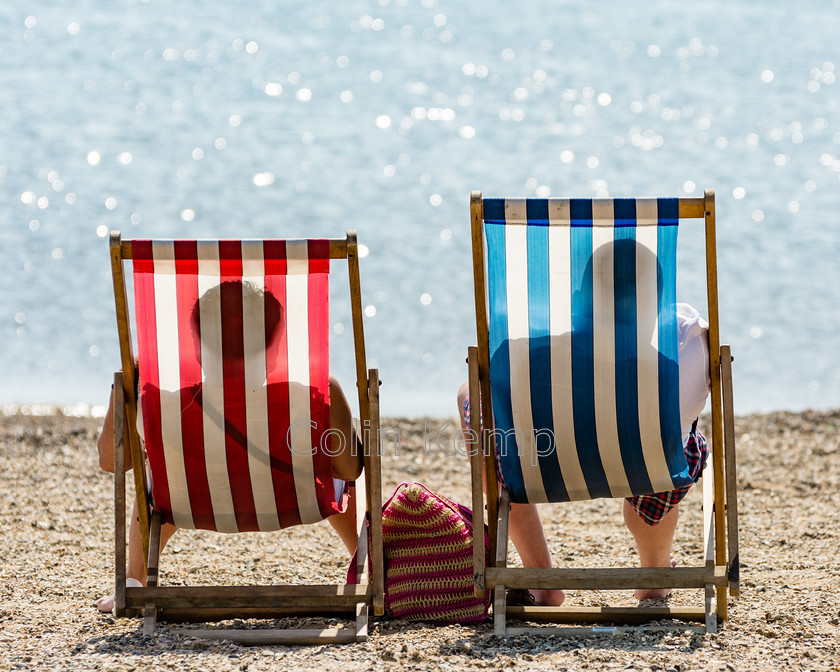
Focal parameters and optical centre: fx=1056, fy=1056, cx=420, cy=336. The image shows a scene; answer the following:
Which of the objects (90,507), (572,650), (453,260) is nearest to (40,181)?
(453,260)

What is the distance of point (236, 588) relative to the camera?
9.29 feet

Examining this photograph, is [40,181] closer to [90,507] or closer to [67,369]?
[67,369]

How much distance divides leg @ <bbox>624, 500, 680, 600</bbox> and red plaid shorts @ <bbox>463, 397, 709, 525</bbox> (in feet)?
0.10

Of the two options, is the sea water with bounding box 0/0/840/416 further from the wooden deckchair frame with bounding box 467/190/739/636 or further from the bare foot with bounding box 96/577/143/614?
the wooden deckchair frame with bounding box 467/190/739/636

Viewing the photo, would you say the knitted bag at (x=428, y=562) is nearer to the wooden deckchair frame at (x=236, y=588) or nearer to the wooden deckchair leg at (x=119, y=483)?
the wooden deckchair frame at (x=236, y=588)

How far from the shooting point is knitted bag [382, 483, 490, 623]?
2.91 meters

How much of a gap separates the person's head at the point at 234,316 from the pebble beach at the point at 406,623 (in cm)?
76

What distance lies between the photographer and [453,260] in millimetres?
9672

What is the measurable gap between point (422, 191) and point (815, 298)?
4099 mm

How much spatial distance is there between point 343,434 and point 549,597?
81cm

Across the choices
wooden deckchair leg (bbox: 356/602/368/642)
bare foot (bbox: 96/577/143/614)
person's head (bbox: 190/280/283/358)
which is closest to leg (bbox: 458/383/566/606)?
wooden deckchair leg (bbox: 356/602/368/642)

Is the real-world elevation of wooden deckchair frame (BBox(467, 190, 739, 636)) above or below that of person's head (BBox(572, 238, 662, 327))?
below

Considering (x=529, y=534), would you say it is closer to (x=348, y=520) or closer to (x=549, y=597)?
(x=549, y=597)

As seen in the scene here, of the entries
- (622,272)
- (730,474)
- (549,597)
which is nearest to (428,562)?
(549,597)
